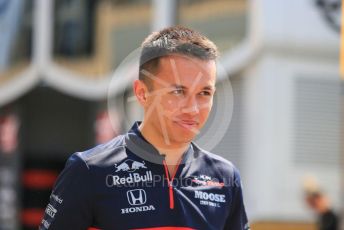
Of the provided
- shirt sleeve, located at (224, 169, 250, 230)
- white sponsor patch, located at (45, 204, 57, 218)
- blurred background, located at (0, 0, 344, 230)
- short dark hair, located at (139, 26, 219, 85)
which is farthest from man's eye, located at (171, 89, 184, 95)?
blurred background, located at (0, 0, 344, 230)

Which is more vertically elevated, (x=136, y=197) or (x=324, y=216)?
(x=136, y=197)

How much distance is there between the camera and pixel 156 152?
3.41 metres

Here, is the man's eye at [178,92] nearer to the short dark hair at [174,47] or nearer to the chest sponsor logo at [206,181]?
the short dark hair at [174,47]

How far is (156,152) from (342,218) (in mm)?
10290

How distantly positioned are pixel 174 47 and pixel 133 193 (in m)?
0.54

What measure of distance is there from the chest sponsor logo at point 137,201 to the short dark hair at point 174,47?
0.40 m

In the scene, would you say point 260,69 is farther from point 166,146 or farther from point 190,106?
point 190,106

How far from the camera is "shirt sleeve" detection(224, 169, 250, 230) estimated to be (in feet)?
11.6

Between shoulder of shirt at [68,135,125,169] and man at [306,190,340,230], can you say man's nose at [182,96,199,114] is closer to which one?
shoulder of shirt at [68,135,125,169]

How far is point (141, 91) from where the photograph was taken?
3.43 meters

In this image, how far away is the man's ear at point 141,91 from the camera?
341 cm

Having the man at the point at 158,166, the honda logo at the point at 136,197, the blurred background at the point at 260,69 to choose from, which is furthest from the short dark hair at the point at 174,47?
the blurred background at the point at 260,69

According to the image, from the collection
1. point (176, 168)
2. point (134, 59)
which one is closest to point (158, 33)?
point (134, 59)

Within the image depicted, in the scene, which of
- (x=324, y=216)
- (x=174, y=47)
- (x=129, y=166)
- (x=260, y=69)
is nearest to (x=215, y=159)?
(x=129, y=166)
